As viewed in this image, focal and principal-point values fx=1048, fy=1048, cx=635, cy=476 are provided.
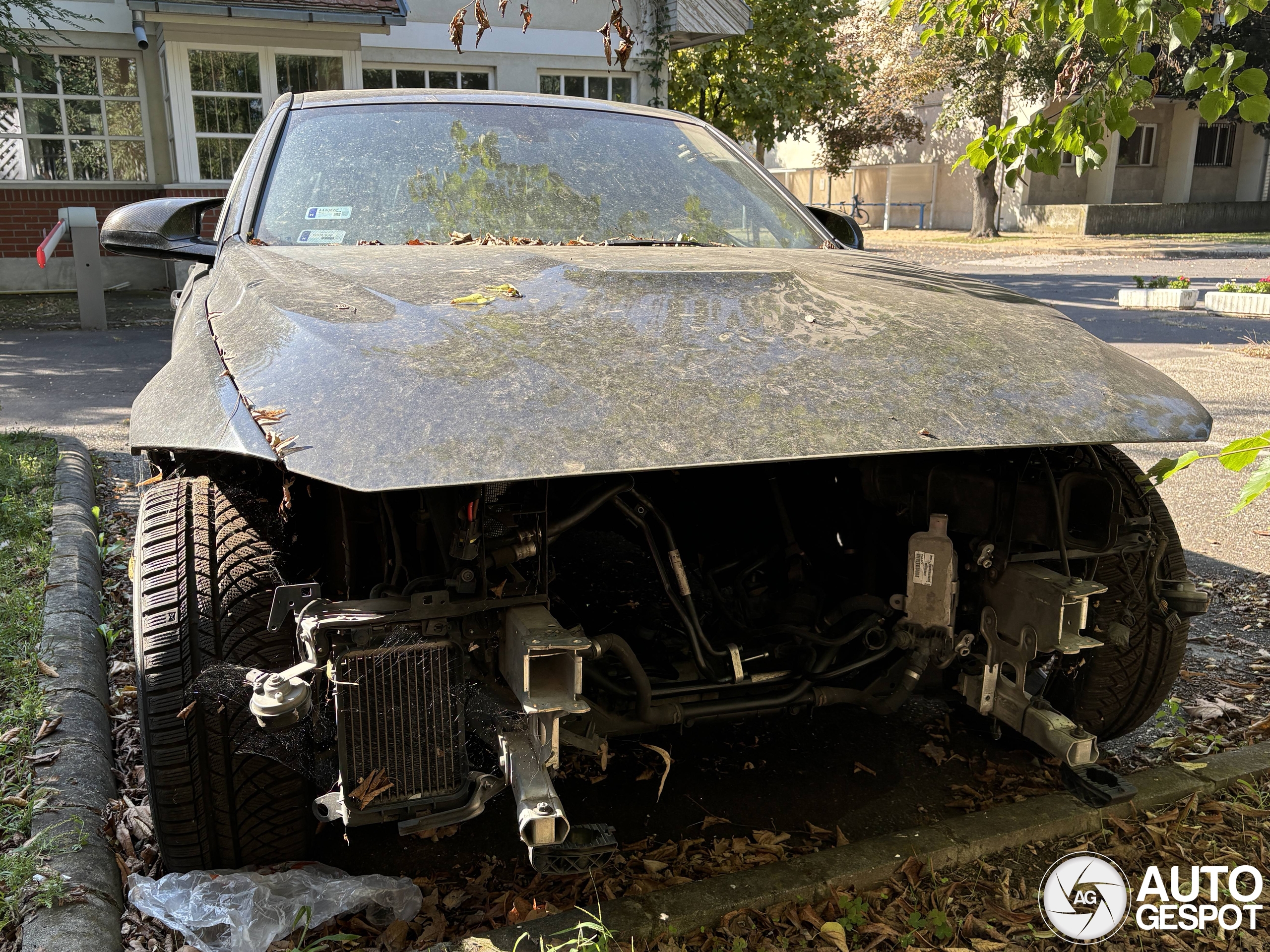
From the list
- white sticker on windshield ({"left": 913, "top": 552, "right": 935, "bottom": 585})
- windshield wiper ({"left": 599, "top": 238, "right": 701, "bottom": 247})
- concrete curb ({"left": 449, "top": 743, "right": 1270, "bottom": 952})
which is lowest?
concrete curb ({"left": 449, "top": 743, "right": 1270, "bottom": 952})

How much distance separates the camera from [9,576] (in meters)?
3.97

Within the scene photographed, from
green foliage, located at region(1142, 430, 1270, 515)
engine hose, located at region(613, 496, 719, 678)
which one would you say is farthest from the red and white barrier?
green foliage, located at region(1142, 430, 1270, 515)

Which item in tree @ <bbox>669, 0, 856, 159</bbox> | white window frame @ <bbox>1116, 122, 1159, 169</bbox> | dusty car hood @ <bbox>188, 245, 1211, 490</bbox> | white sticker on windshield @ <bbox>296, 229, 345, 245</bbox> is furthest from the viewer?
white window frame @ <bbox>1116, 122, 1159, 169</bbox>

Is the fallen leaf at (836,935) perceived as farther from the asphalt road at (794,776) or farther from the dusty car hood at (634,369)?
the dusty car hood at (634,369)

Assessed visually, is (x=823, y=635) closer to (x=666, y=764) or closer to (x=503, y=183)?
(x=666, y=764)

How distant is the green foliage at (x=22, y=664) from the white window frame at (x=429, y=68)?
36.0 feet

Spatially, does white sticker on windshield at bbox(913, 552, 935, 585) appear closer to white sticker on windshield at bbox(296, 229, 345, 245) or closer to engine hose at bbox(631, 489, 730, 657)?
engine hose at bbox(631, 489, 730, 657)

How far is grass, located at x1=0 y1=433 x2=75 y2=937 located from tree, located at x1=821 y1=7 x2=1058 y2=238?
68.4 feet

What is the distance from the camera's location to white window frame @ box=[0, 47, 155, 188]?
46.1 feet

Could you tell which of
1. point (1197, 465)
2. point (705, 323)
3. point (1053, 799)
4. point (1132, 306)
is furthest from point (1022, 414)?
point (1132, 306)

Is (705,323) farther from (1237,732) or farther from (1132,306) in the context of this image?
(1132,306)

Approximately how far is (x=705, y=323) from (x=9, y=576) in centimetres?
313

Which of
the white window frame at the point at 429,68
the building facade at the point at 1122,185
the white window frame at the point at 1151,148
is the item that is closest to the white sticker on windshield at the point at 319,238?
the white window frame at the point at 429,68

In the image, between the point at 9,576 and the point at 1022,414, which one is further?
the point at 9,576
